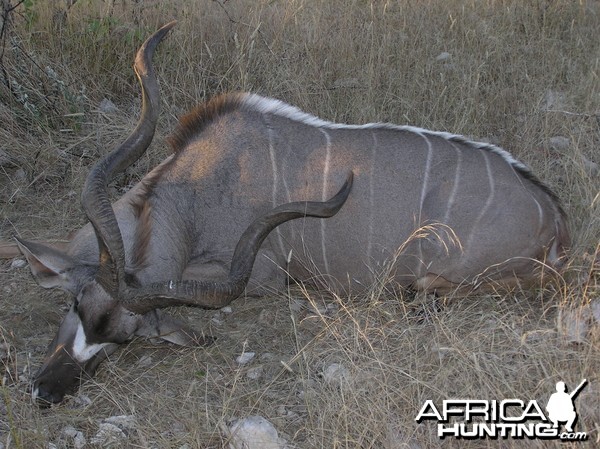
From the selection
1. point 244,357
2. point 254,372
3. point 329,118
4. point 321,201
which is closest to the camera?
point 254,372

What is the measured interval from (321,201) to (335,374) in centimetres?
81

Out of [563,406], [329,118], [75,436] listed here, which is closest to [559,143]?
[329,118]

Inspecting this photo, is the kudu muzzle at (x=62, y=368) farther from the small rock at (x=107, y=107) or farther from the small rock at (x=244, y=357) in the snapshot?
the small rock at (x=107, y=107)

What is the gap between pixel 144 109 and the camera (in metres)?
3.05

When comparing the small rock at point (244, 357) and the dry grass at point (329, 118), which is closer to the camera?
the dry grass at point (329, 118)

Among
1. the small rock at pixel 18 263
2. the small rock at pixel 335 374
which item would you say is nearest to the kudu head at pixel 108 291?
the small rock at pixel 335 374

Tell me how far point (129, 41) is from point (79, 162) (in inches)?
30.1

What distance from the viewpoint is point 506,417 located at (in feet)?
7.38

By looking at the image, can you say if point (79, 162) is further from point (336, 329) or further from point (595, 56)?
point (595, 56)

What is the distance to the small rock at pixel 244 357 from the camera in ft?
9.58

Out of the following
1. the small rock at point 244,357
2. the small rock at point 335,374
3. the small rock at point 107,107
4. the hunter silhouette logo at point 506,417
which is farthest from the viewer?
the small rock at point 107,107

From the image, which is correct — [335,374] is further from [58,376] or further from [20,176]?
[20,176]

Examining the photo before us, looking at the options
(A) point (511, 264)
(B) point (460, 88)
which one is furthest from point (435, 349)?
(B) point (460, 88)

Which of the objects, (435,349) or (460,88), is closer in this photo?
(435,349)
